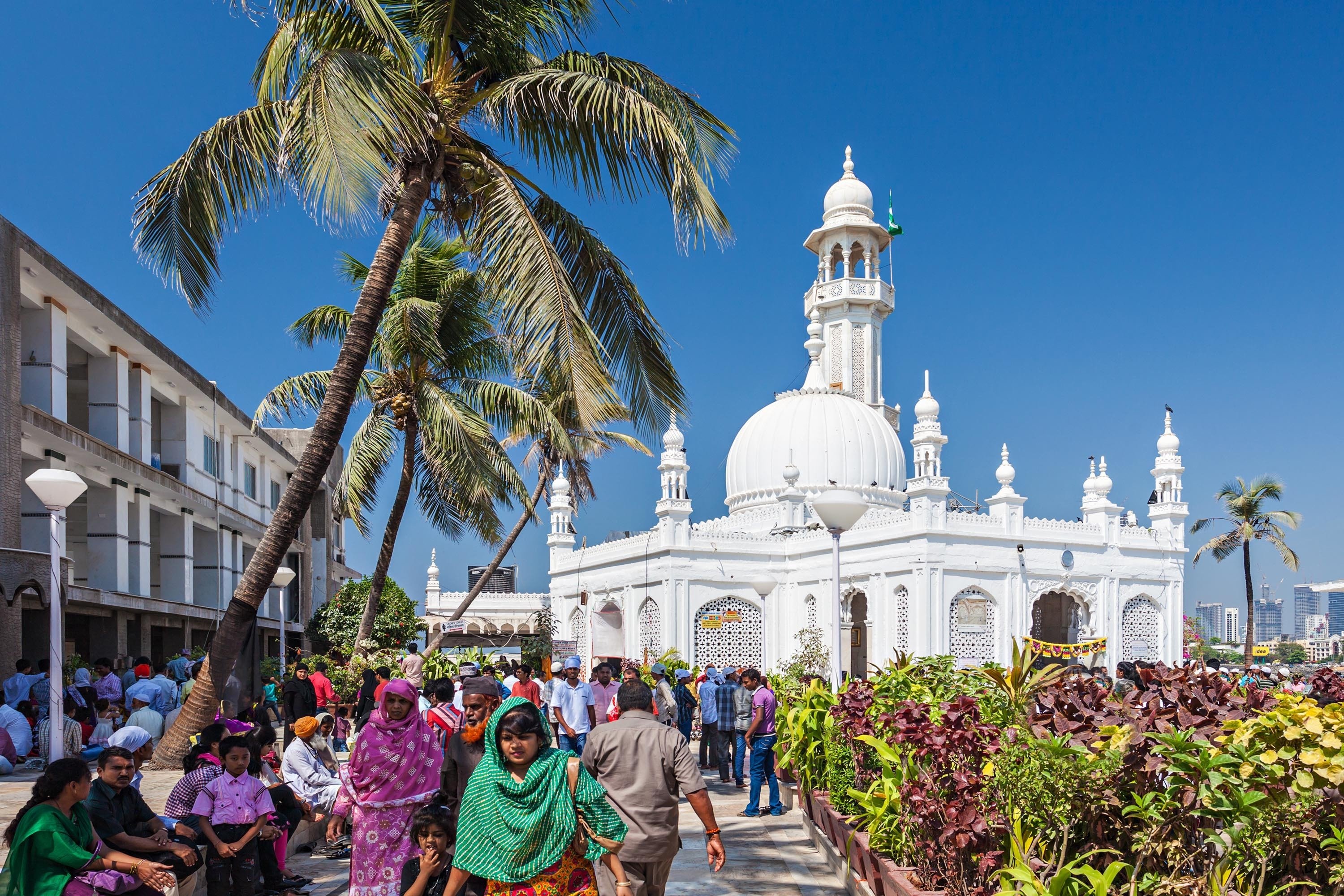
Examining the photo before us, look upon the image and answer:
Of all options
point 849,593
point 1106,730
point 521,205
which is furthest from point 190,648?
point 1106,730

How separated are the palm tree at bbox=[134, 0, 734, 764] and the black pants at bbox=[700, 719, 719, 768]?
18.4 ft

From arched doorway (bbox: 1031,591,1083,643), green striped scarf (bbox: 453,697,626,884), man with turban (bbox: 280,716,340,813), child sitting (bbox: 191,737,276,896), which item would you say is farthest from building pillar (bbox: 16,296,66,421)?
arched doorway (bbox: 1031,591,1083,643)

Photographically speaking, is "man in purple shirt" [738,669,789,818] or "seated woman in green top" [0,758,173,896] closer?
"seated woman in green top" [0,758,173,896]

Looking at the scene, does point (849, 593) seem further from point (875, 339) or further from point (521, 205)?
point (521, 205)

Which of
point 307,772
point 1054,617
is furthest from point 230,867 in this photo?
point 1054,617

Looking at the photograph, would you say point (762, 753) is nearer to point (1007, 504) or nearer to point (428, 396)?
point (428, 396)

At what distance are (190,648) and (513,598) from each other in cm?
2050

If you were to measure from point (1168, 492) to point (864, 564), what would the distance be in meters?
9.69

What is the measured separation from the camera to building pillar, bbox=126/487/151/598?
21.8 meters

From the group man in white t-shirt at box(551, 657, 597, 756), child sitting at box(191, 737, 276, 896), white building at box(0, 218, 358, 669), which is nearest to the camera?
child sitting at box(191, 737, 276, 896)

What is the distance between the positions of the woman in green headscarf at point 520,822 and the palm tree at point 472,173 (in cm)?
525

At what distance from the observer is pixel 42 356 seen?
57.9 feet

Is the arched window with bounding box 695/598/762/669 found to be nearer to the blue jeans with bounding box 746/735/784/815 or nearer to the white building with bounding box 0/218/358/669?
the white building with bounding box 0/218/358/669

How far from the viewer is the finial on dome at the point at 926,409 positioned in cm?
3372
